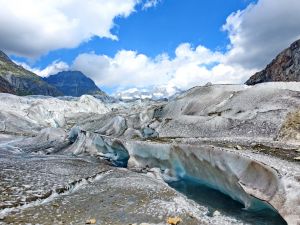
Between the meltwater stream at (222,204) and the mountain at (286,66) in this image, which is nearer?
the meltwater stream at (222,204)

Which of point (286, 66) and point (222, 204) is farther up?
point (286, 66)

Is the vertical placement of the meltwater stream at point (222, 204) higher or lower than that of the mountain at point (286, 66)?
lower

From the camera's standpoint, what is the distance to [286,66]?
12488 cm

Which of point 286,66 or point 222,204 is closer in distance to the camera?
point 222,204

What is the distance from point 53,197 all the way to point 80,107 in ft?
378

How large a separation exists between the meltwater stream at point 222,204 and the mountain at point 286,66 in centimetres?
9319

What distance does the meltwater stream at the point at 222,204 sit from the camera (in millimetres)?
16203

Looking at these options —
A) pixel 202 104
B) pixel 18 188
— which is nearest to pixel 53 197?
pixel 18 188

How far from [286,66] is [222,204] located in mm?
113218

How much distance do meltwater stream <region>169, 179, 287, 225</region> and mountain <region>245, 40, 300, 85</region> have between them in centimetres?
9319

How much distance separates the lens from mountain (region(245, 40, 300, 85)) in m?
116

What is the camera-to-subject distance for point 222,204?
19.4 metres

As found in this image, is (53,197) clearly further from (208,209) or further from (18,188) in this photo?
(208,209)

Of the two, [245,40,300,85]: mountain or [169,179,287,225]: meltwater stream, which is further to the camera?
[245,40,300,85]: mountain
